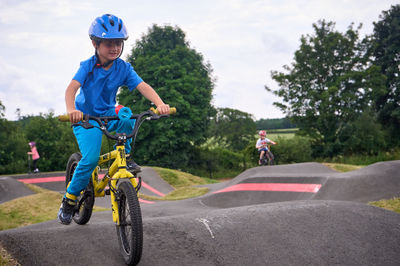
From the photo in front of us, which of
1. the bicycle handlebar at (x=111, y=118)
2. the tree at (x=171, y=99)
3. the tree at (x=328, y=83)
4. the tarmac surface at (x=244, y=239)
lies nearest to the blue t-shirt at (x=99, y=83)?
the bicycle handlebar at (x=111, y=118)

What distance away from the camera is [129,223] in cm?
370

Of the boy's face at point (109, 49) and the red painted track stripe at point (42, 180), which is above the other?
the boy's face at point (109, 49)

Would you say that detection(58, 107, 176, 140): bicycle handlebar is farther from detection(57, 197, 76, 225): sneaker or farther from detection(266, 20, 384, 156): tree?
Result: detection(266, 20, 384, 156): tree

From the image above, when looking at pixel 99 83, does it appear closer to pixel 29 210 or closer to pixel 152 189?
pixel 29 210

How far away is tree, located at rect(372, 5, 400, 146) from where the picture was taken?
32.7m

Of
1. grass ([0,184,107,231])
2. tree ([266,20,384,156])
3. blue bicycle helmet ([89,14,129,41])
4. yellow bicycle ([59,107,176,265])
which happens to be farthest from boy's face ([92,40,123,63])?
tree ([266,20,384,156])

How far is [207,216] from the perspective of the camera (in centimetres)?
540

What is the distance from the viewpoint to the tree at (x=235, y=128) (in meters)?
54.1

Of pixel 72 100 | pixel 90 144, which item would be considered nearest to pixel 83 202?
pixel 90 144

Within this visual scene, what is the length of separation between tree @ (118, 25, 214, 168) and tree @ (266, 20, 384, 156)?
24.6 ft

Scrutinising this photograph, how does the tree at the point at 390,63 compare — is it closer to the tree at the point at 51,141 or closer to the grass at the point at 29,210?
the tree at the point at 51,141

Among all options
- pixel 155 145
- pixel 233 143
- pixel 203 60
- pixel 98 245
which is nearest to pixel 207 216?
pixel 98 245

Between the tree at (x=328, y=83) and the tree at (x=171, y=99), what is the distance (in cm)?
751

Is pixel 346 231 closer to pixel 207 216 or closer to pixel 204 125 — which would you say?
pixel 207 216
